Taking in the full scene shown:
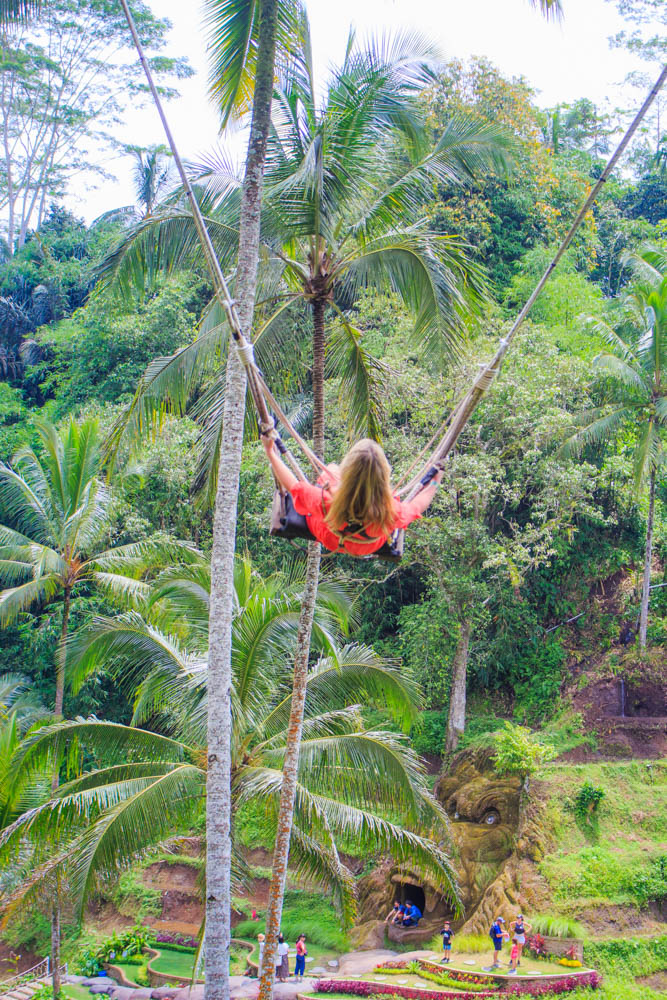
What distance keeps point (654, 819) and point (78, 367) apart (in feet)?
61.2

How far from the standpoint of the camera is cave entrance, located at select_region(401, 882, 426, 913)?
14.9 metres

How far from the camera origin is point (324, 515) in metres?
3.71

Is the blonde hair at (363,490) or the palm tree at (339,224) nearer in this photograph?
the blonde hair at (363,490)

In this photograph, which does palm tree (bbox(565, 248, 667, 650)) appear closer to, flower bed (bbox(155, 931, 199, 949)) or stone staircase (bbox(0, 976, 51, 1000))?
flower bed (bbox(155, 931, 199, 949))

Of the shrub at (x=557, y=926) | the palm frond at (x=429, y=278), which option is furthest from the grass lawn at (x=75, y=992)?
the palm frond at (x=429, y=278)

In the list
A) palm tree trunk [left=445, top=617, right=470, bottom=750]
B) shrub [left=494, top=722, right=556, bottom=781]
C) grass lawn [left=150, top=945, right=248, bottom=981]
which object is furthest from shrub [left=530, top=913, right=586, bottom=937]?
grass lawn [left=150, top=945, right=248, bottom=981]

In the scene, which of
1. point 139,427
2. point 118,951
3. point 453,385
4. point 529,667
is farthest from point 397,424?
point 118,951

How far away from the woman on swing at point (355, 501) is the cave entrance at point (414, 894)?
12830 mm

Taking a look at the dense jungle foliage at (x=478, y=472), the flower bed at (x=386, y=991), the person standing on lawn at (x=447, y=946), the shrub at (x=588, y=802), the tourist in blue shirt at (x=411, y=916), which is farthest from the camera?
the dense jungle foliage at (x=478, y=472)

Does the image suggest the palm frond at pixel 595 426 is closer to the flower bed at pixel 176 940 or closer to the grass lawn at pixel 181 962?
the grass lawn at pixel 181 962

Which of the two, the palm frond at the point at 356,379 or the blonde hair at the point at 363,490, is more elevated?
the palm frond at the point at 356,379

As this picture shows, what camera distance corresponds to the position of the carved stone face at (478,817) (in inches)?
533

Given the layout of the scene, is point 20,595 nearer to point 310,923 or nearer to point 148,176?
point 310,923

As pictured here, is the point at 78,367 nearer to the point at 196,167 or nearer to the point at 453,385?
the point at 453,385
